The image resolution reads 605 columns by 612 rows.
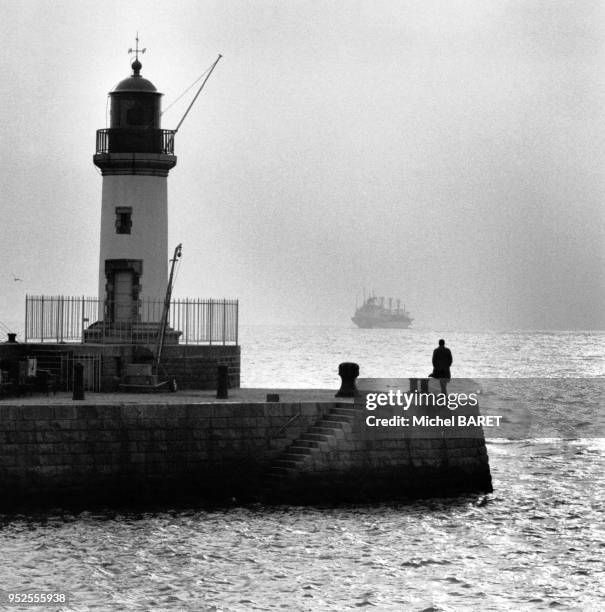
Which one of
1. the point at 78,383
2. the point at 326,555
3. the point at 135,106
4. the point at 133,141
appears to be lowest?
the point at 326,555

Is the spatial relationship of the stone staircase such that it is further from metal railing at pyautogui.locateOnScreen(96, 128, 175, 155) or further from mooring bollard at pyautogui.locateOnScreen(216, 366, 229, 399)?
metal railing at pyautogui.locateOnScreen(96, 128, 175, 155)

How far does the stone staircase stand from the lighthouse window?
11.6 m

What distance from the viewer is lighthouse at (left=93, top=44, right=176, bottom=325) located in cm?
4344

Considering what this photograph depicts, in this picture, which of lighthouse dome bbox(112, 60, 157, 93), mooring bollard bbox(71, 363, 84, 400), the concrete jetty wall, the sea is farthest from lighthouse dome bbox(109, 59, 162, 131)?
the sea

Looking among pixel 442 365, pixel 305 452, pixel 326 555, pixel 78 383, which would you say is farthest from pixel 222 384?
pixel 326 555

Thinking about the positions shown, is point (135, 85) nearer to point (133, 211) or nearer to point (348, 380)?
point (133, 211)

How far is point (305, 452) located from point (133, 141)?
14.0m

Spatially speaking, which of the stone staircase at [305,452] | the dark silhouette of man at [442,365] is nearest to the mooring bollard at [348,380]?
the stone staircase at [305,452]

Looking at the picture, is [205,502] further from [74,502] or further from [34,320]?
[34,320]

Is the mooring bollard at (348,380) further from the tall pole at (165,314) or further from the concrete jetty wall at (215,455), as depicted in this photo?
the tall pole at (165,314)

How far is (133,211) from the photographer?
43625mm

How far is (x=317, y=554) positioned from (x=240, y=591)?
10.2 feet

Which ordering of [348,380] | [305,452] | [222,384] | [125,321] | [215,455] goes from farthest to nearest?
[125,321] < [222,384] < [348,380] < [305,452] < [215,455]

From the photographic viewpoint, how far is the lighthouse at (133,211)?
143 ft
